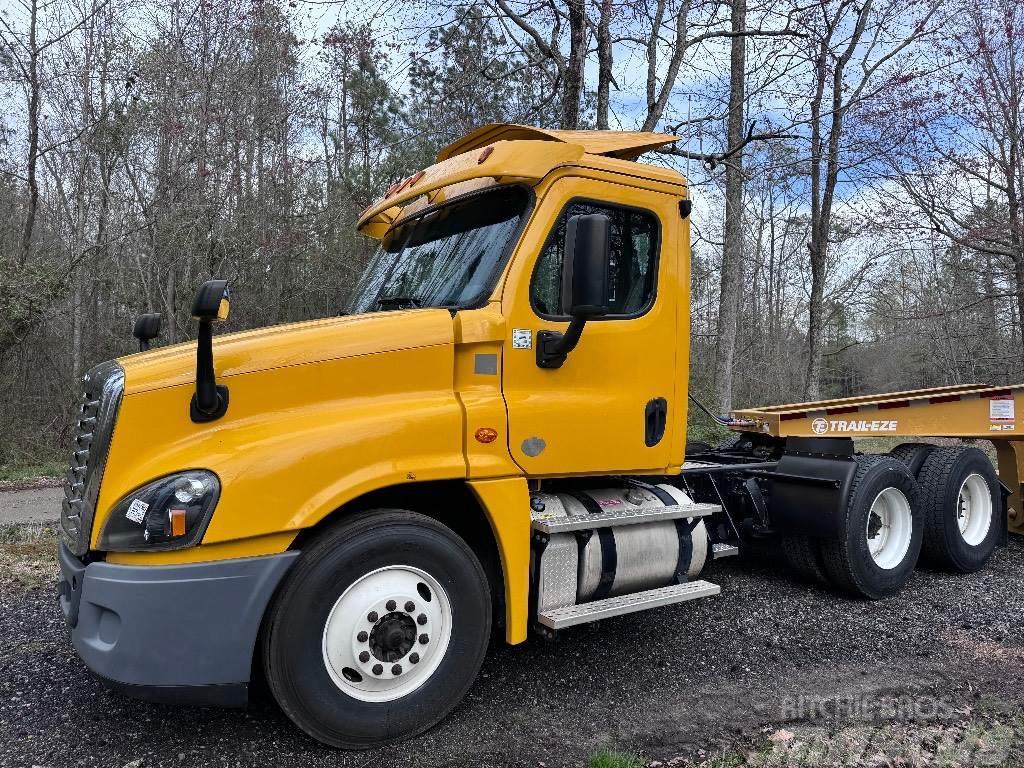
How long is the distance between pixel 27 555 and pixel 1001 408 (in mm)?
8372

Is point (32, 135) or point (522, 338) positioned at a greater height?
point (32, 135)

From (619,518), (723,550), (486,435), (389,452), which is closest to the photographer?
(389,452)

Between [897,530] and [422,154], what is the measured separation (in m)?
11.9

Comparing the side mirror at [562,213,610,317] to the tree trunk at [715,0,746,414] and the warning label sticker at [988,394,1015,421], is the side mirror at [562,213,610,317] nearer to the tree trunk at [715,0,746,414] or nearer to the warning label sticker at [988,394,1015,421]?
the warning label sticker at [988,394,1015,421]

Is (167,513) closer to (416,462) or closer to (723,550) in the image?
(416,462)

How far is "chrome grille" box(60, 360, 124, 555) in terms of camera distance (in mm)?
3010

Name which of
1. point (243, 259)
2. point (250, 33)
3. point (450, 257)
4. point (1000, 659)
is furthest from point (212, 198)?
point (1000, 659)

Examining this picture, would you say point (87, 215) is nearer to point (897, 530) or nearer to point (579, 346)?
point (579, 346)

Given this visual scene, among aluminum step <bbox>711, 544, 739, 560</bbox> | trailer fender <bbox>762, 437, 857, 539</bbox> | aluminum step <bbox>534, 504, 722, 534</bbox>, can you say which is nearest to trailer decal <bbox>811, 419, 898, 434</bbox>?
trailer fender <bbox>762, 437, 857, 539</bbox>

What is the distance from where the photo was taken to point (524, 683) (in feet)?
12.8

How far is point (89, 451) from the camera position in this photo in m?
3.13

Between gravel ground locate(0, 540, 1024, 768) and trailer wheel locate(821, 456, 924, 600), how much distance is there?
26 cm

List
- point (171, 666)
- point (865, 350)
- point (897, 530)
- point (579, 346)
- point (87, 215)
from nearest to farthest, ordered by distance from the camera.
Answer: point (171, 666) → point (579, 346) → point (897, 530) → point (87, 215) → point (865, 350)

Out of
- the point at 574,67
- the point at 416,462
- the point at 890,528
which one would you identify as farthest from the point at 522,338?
the point at 574,67
